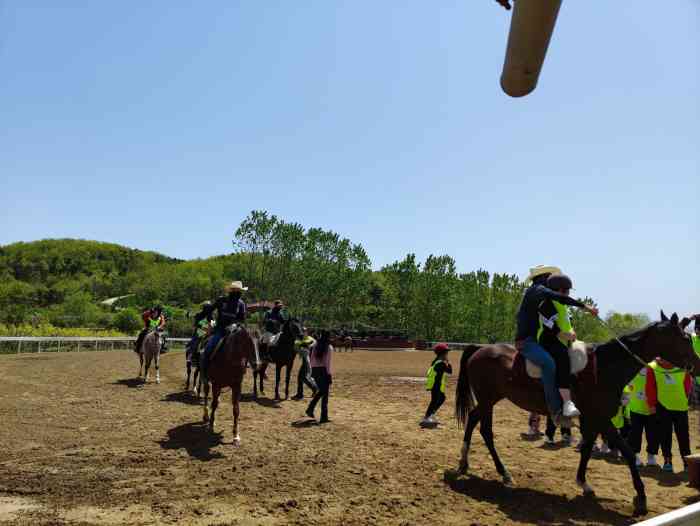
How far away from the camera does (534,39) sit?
80.2 inches

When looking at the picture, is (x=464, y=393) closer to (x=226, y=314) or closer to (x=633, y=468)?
(x=633, y=468)

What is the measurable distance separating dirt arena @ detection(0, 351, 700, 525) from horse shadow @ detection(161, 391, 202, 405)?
30.6 inches

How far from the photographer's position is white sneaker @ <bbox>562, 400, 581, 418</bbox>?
612 centimetres

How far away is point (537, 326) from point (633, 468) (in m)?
2.05

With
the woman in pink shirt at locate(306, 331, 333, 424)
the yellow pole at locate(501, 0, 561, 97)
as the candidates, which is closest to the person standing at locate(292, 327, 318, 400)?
the woman in pink shirt at locate(306, 331, 333, 424)

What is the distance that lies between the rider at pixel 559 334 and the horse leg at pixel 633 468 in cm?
56

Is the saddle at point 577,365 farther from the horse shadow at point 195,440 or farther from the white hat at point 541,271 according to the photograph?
the horse shadow at point 195,440

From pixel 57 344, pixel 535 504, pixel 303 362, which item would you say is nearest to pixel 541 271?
pixel 535 504

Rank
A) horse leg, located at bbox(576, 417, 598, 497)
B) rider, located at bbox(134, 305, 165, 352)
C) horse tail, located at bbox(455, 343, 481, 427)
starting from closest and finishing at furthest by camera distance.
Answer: horse leg, located at bbox(576, 417, 598, 497) < horse tail, located at bbox(455, 343, 481, 427) < rider, located at bbox(134, 305, 165, 352)

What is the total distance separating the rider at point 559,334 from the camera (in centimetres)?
643

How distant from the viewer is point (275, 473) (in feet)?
22.8

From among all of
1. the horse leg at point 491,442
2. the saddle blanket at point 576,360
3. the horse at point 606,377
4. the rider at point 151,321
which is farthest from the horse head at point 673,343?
the rider at point 151,321

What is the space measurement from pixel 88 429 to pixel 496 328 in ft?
215

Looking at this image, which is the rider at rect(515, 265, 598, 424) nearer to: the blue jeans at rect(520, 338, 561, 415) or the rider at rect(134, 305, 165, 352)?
the blue jeans at rect(520, 338, 561, 415)
